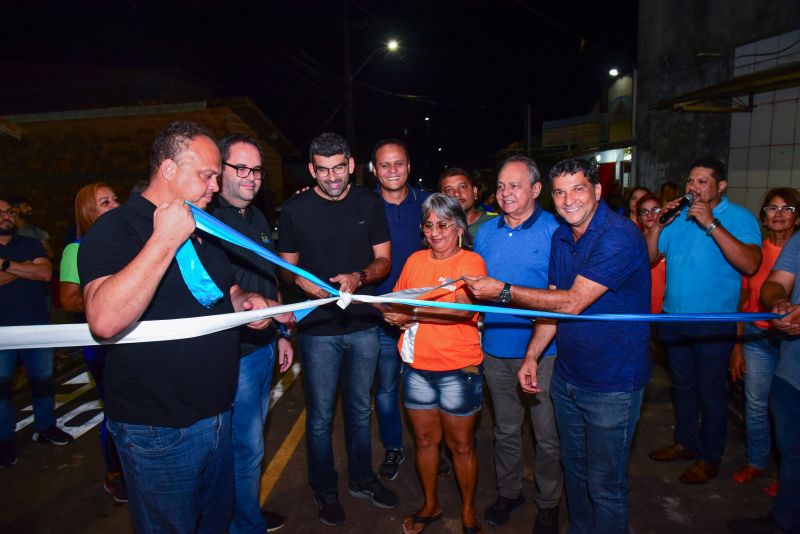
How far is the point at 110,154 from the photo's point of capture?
12.4m

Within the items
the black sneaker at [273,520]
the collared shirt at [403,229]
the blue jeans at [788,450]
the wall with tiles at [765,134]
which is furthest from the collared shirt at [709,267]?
the wall with tiles at [765,134]

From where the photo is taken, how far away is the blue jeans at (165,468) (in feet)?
6.64

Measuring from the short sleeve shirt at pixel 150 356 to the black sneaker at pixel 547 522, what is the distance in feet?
7.76

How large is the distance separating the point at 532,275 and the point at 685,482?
2111 mm

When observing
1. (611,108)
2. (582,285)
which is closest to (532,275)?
(582,285)

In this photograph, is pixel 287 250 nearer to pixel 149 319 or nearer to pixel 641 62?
pixel 149 319

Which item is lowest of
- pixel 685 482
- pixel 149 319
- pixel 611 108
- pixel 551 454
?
pixel 685 482

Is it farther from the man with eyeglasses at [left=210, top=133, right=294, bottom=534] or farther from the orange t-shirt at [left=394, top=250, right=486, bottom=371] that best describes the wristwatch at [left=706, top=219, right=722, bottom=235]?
the man with eyeglasses at [left=210, top=133, right=294, bottom=534]

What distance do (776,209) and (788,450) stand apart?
69.8 inches

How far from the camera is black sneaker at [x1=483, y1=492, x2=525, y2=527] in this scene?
337cm

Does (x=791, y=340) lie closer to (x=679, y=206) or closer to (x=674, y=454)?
(x=679, y=206)

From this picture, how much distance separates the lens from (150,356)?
2.00m

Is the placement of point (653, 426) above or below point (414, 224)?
below

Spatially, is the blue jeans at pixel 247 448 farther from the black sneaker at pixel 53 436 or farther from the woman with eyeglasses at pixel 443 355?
the black sneaker at pixel 53 436
